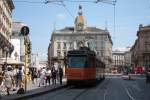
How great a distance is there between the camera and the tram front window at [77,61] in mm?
39469

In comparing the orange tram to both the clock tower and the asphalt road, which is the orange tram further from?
Answer: the clock tower

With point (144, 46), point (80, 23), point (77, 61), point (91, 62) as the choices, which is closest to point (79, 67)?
point (77, 61)

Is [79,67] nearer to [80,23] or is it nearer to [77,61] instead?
[77,61]

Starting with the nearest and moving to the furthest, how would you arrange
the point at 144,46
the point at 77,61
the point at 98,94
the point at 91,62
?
the point at 98,94
the point at 77,61
the point at 91,62
the point at 144,46

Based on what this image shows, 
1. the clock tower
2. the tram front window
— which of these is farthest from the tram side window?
the clock tower

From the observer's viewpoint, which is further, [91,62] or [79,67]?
[91,62]

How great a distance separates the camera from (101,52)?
200m

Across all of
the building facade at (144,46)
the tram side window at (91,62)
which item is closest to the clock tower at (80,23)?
the building facade at (144,46)

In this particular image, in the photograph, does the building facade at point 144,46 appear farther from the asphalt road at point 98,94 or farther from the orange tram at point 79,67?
the asphalt road at point 98,94

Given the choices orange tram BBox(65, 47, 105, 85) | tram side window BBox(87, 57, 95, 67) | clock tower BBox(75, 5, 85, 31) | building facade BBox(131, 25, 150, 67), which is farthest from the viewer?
clock tower BBox(75, 5, 85, 31)

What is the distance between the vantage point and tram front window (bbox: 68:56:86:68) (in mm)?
39469

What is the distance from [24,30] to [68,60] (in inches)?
500

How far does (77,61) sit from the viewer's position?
3972 cm

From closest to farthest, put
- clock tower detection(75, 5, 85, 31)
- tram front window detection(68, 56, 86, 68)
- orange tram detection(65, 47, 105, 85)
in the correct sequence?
1. orange tram detection(65, 47, 105, 85)
2. tram front window detection(68, 56, 86, 68)
3. clock tower detection(75, 5, 85, 31)
